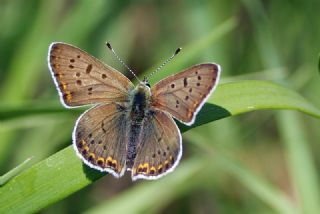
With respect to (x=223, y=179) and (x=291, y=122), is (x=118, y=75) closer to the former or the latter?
(x=291, y=122)

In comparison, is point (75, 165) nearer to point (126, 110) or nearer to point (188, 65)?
point (126, 110)

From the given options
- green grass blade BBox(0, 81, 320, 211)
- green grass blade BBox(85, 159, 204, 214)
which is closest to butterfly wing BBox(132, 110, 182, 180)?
green grass blade BBox(0, 81, 320, 211)

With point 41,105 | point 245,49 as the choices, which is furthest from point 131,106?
point 245,49

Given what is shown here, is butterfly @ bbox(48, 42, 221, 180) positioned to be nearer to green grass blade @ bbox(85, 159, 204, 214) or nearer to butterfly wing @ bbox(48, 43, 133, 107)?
butterfly wing @ bbox(48, 43, 133, 107)

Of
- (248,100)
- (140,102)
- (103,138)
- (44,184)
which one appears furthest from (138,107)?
→ (44,184)

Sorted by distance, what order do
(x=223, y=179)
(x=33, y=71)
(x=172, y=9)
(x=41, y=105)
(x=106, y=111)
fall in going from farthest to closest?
(x=172, y=9), (x=223, y=179), (x=33, y=71), (x=41, y=105), (x=106, y=111)

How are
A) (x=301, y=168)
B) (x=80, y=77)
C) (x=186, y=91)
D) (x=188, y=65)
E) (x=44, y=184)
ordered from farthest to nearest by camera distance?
(x=188, y=65)
(x=301, y=168)
(x=80, y=77)
(x=186, y=91)
(x=44, y=184)
